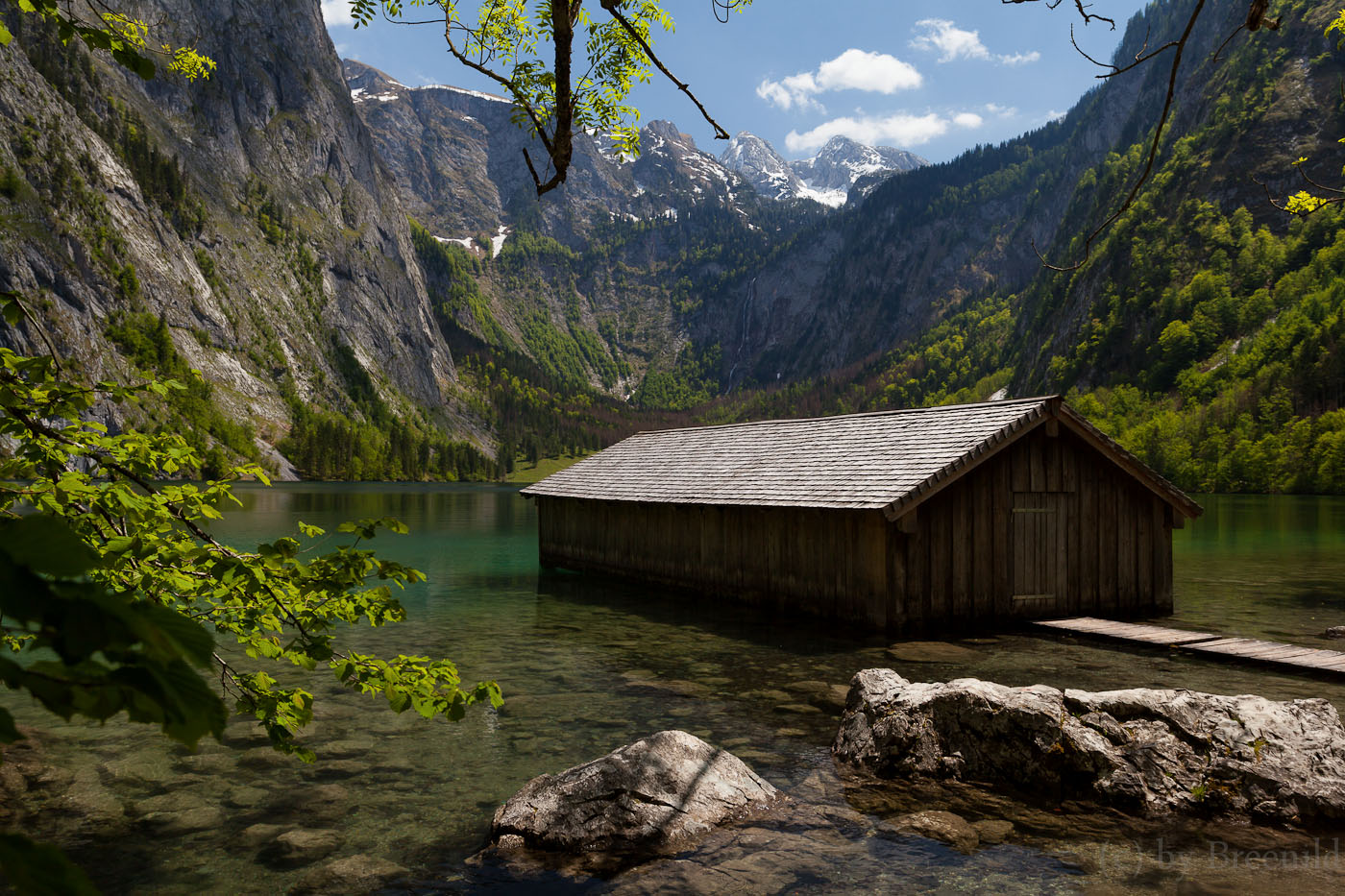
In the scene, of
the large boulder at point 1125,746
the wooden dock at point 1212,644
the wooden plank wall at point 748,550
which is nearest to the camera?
the large boulder at point 1125,746

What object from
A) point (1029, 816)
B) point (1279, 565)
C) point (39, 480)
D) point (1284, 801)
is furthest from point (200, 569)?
point (1279, 565)

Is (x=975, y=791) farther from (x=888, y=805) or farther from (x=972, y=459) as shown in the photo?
(x=972, y=459)

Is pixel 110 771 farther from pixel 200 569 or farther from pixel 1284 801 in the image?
pixel 1284 801

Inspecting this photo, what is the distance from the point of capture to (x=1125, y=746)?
352 inches

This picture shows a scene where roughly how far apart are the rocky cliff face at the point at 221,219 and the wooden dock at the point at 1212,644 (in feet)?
368

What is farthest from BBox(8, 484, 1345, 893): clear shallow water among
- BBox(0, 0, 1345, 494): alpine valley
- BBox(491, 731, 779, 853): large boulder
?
BBox(0, 0, 1345, 494): alpine valley

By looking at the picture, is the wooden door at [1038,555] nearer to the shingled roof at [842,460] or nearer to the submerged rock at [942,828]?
the shingled roof at [842,460]

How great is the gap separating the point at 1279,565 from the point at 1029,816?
93.9ft

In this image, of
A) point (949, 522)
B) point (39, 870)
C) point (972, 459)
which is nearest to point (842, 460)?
point (949, 522)

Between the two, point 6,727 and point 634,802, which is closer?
point 6,727

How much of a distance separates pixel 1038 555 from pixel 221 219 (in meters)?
164

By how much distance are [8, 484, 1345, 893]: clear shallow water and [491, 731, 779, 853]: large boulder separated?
560 mm

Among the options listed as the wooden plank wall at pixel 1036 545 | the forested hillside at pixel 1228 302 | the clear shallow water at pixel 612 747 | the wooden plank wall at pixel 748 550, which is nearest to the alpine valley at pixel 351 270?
the forested hillside at pixel 1228 302

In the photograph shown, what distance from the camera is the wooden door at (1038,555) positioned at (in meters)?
18.5
